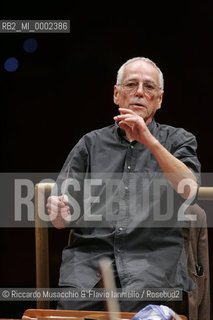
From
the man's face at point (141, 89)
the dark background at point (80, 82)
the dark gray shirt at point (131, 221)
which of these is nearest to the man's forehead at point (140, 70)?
the man's face at point (141, 89)

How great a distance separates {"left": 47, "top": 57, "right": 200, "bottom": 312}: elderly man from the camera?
1.44m

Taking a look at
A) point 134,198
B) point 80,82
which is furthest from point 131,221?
point 80,82

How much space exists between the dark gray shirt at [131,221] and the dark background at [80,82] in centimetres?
60

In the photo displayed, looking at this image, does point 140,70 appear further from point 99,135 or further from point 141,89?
point 99,135

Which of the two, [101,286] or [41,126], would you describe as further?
[41,126]

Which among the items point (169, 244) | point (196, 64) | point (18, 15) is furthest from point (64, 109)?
point (169, 244)

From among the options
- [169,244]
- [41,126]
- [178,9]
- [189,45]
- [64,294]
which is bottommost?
[64,294]

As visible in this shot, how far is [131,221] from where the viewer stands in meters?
1.53

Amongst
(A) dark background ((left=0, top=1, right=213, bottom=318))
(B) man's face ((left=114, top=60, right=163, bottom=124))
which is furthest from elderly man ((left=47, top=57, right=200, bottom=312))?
(A) dark background ((left=0, top=1, right=213, bottom=318))

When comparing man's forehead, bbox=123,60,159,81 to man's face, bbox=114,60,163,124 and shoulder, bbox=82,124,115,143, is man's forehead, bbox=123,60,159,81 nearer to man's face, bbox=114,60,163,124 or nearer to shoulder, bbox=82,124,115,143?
man's face, bbox=114,60,163,124

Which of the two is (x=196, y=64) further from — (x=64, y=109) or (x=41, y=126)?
(x=41, y=126)

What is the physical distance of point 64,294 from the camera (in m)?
1.47

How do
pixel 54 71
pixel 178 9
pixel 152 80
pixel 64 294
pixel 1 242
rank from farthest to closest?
pixel 1 242, pixel 54 71, pixel 178 9, pixel 152 80, pixel 64 294

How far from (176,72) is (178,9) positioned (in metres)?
0.29
